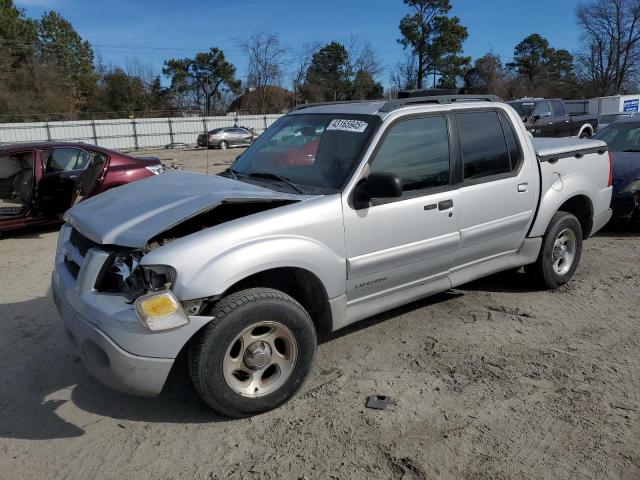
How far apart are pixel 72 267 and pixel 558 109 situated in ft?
60.9

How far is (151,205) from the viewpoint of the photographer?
3381 millimetres

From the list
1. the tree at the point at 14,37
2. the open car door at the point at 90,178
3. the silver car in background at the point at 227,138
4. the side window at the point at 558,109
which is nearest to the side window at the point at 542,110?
the side window at the point at 558,109

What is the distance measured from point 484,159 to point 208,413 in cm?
291

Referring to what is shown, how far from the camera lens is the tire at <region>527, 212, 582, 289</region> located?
5027mm

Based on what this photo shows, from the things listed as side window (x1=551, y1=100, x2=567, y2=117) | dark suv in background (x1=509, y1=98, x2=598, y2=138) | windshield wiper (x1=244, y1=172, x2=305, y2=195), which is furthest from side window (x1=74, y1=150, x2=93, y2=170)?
side window (x1=551, y1=100, x2=567, y2=117)

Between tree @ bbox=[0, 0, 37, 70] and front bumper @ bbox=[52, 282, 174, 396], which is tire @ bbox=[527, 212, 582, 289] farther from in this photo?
tree @ bbox=[0, 0, 37, 70]

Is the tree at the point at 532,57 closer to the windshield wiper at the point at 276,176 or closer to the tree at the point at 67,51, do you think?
the tree at the point at 67,51

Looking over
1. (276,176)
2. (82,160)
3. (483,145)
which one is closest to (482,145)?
(483,145)

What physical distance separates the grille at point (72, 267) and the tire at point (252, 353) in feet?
3.15

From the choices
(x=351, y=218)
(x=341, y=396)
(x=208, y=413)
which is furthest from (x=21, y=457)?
(x=351, y=218)

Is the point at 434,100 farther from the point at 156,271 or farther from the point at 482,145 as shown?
the point at 156,271

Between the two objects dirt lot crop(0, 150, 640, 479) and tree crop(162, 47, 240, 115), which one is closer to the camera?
dirt lot crop(0, 150, 640, 479)

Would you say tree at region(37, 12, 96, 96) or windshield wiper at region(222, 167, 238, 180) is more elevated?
tree at region(37, 12, 96, 96)

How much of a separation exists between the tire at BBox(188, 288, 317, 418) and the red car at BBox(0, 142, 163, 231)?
5584 millimetres
